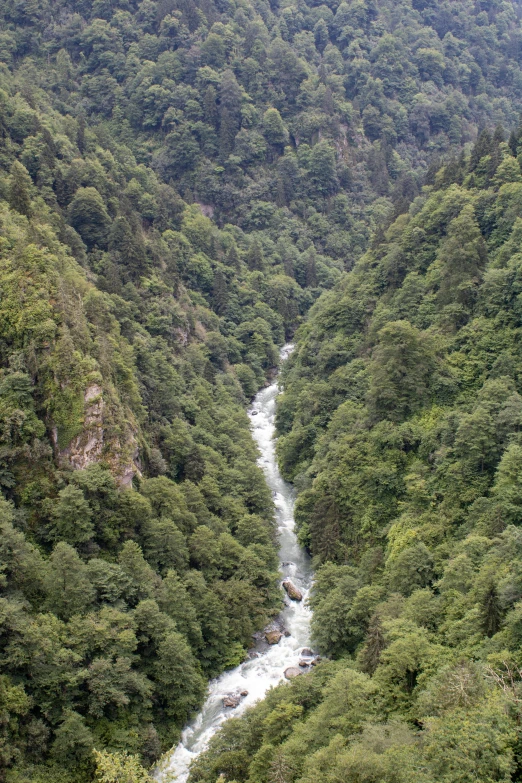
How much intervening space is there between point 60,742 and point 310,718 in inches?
635

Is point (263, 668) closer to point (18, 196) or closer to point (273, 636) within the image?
point (273, 636)

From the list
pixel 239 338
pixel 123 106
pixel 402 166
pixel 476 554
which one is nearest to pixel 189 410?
pixel 239 338

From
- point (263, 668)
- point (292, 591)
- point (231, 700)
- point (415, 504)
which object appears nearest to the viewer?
point (231, 700)

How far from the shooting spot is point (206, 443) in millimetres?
82875

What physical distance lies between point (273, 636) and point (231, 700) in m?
7.95

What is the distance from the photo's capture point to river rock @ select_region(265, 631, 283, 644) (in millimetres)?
61062

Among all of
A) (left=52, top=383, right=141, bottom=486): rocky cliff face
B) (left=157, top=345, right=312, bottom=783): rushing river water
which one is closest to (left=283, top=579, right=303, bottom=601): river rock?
(left=157, top=345, right=312, bottom=783): rushing river water

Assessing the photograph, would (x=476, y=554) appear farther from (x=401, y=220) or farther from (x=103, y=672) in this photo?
(x=401, y=220)

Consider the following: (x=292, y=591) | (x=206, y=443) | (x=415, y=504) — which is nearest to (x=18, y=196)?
(x=206, y=443)

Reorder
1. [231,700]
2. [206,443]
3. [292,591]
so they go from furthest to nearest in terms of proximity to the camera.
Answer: [206,443]
[292,591]
[231,700]

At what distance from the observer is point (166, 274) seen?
344ft

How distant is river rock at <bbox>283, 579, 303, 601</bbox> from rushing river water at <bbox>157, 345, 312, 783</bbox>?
47 cm

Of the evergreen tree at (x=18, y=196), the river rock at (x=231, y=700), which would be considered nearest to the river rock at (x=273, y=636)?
the river rock at (x=231, y=700)

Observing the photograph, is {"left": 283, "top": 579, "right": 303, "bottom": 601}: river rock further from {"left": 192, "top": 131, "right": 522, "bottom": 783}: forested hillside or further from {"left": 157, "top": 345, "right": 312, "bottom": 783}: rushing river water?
{"left": 192, "top": 131, "right": 522, "bottom": 783}: forested hillside
